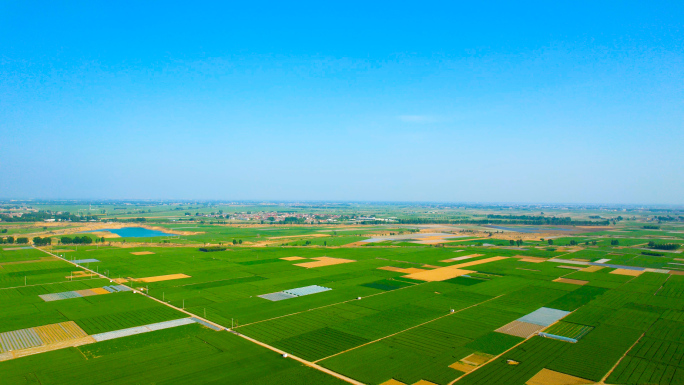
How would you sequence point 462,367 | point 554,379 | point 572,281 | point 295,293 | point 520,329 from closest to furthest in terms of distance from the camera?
1. point 554,379
2. point 462,367
3. point 520,329
4. point 295,293
5. point 572,281

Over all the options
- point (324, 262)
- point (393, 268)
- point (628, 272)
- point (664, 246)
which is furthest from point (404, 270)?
point (664, 246)

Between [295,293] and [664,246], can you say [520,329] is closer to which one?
[295,293]

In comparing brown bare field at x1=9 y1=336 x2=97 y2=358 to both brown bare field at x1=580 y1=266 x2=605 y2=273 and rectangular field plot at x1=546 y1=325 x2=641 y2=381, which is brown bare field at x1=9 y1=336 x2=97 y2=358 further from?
brown bare field at x1=580 y1=266 x2=605 y2=273

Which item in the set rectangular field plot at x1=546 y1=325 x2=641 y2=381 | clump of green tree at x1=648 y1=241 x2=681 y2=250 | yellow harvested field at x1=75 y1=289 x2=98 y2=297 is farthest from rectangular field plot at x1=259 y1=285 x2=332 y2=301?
clump of green tree at x1=648 y1=241 x2=681 y2=250

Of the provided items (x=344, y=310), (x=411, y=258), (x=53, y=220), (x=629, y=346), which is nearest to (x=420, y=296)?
(x=344, y=310)

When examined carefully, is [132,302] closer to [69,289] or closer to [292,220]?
[69,289]

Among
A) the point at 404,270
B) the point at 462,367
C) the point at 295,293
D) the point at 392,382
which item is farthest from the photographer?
the point at 404,270
